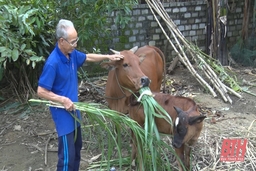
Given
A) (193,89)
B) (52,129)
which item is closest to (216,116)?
(193,89)

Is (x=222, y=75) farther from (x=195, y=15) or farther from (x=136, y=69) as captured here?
(x=136, y=69)

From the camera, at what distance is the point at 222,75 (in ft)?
22.8

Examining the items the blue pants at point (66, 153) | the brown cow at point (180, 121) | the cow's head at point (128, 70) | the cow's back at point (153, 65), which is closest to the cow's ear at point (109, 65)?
the cow's head at point (128, 70)

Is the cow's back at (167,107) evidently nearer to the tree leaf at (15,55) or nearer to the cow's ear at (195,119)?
the cow's ear at (195,119)

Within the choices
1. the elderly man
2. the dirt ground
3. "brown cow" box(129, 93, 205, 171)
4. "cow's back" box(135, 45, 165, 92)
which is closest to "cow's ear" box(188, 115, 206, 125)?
"brown cow" box(129, 93, 205, 171)

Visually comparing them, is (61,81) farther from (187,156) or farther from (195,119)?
(187,156)

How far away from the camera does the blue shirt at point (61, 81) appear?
3.20 m

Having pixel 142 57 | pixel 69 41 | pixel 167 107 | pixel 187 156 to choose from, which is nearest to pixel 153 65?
pixel 142 57

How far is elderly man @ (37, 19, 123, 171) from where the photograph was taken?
320 cm

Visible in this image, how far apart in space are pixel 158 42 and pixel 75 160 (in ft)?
16.4

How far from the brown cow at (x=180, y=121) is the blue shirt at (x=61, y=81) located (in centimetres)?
86

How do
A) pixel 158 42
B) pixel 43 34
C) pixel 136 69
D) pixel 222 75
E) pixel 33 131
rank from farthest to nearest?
pixel 158 42 < pixel 222 75 < pixel 43 34 < pixel 33 131 < pixel 136 69

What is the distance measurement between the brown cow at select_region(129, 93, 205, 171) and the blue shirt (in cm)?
86

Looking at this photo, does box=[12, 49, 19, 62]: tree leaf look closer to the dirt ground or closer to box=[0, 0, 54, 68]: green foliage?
box=[0, 0, 54, 68]: green foliage
